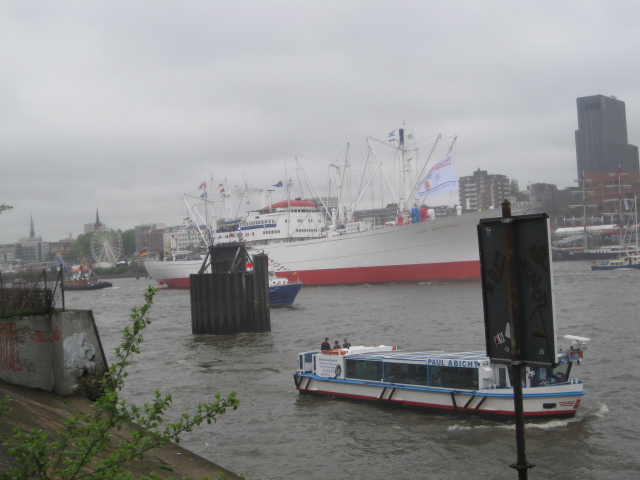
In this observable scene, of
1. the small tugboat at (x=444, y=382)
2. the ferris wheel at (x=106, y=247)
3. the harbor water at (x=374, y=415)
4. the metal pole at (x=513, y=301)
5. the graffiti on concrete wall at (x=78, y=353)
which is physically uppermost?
the ferris wheel at (x=106, y=247)

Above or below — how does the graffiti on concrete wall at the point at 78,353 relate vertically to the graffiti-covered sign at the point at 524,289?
below

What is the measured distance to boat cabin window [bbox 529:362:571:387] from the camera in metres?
15.2

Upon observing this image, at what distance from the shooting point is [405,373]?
16.9 meters

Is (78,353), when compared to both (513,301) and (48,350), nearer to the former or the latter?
(48,350)

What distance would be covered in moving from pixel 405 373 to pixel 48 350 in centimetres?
871

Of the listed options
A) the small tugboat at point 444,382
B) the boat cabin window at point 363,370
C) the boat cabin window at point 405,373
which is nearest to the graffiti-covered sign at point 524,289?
the small tugboat at point 444,382

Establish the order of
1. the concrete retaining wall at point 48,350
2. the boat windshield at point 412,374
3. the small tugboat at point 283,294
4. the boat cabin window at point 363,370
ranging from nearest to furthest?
1. the concrete retaining wall at point 48,350
2. the boat windshield at point 412,374
3. the boat cabin window at point 363,370
4. the small tugboat at point 283,294

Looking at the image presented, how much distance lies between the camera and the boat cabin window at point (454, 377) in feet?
51.7

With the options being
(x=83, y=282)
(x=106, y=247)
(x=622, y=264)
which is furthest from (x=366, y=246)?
(x=106, y=247)

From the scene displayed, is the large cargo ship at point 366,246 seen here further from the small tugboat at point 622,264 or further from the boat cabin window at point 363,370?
the boat cabin window at point 363,370

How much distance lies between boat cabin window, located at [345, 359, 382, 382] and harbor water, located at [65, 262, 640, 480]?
2.58 ft

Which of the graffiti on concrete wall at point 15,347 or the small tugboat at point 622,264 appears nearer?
the graffiti on concrete wall at point 15,347

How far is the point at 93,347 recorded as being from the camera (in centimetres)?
1569

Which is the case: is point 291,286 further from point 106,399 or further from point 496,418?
point 106,399
